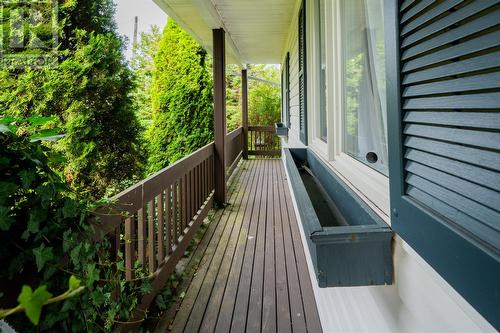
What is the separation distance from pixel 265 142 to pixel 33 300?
1059 centimetres

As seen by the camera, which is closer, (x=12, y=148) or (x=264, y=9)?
(x=12, y=148)

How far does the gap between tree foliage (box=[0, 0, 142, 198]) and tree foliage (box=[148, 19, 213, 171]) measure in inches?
54.5

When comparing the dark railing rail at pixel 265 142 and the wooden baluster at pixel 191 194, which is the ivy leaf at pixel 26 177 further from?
the dark railing rail at pixel 265 142

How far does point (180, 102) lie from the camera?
24.1 ft

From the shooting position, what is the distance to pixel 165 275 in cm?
253

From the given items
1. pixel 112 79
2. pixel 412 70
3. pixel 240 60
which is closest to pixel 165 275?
pixel 412 70

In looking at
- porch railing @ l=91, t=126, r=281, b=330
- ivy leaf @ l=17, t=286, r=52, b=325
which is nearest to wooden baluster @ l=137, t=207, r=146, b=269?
porch railing @ l=91, t=126, r=281, b=330

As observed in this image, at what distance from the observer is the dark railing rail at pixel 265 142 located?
411 inches

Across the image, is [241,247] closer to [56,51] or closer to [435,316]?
[435,316]

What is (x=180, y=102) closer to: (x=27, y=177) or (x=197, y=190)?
(x=197, y=190)

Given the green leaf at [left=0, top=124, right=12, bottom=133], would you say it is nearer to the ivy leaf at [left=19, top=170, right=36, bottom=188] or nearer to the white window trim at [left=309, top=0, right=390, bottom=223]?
the ivy leaf at [left=19, top=170, right=36, bottom=188]

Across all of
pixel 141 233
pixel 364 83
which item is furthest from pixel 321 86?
pixel 141 233

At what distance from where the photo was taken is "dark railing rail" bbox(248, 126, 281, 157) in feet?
34.2

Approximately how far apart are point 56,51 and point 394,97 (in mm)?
6142
